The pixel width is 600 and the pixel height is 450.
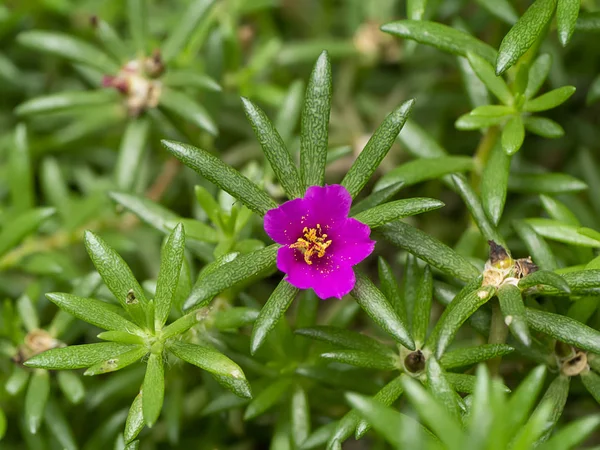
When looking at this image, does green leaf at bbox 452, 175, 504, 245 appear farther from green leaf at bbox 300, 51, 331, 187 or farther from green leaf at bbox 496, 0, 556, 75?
green leaf at bbox 300, 51, 331, 187

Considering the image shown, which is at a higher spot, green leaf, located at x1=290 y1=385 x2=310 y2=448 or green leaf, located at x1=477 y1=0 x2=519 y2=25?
green leaf, located at x1=477 y1=0 x2=519 y2=25

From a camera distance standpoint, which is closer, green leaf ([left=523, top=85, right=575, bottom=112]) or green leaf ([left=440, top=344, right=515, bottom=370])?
green leaf ([left=440, top=344, right=515, bottom=370])

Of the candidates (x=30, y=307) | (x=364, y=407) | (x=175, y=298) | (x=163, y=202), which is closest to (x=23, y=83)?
(x=163, y=202)

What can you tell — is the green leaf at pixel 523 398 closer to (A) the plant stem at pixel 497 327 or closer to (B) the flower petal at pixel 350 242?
(A) the plant stem at pixel 497 327

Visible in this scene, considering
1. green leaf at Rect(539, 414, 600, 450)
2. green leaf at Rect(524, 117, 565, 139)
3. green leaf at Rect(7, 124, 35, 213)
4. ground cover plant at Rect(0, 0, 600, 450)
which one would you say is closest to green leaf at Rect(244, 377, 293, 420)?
ground cover plant at Rect(0, 0, 600, 450)

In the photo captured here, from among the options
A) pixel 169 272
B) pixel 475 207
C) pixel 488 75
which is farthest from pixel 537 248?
pixel 169 272

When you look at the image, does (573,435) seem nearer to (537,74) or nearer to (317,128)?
(317,128)
